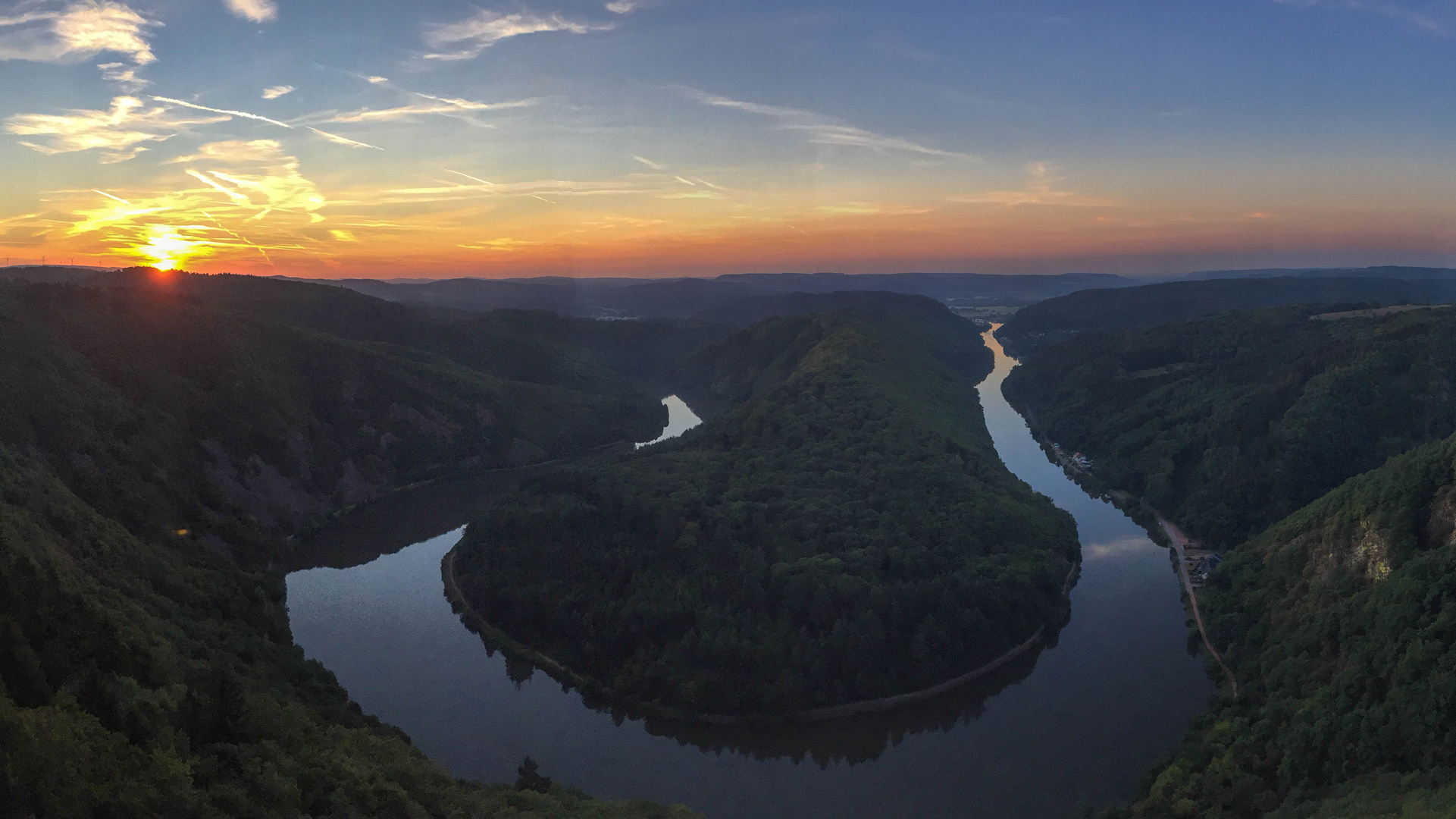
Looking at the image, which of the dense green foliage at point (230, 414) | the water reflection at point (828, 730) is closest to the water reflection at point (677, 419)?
the dense green foliage at point (230, 414)

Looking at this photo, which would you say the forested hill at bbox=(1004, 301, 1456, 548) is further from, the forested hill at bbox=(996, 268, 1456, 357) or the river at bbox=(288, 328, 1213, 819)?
the forested hill at bbox=(996, 268, 1456, 357)

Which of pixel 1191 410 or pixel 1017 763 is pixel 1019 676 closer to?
pixel 1017 763

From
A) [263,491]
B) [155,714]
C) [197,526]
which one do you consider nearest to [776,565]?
[155,714]

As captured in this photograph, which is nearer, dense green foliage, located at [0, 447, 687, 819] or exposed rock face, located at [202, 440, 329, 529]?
dense green foliage, located at [0, 447, 687, 819]

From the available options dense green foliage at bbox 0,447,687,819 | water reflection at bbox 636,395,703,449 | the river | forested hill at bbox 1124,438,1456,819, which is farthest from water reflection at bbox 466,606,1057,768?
water reflection at bbox 636,395,703,449

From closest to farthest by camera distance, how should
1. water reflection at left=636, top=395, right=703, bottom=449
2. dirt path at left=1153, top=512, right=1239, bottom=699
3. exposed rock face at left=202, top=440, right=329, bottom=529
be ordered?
dirt path at left=1153, top=512, right=1239, bottom=699, exposed rock face at left=202, top=440, right=329, bottom=529, water reflection at left=636, top=395, right=703, bottom=449

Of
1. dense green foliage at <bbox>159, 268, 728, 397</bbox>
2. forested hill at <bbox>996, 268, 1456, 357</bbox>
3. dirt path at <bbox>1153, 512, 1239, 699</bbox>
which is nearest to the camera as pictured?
dirt path at <bbox>1153, 512, 1239, 699</bbox>

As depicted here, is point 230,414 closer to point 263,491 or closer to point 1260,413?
point 263,491
